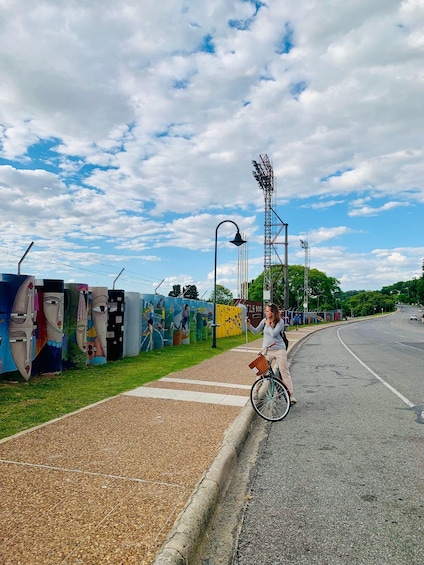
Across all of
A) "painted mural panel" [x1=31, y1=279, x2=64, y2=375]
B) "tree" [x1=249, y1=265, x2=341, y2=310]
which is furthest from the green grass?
"tree" [x1=249, y1=265, x2=341, y2=310]

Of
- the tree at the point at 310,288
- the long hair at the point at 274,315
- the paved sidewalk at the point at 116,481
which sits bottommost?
the paved sidewalk at the point at 116,481

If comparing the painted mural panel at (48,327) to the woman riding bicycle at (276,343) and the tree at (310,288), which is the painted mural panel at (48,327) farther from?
the tree at (310,288)

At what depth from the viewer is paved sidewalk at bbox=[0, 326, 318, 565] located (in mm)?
2971

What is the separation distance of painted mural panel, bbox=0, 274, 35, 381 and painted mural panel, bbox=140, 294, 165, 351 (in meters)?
7.20

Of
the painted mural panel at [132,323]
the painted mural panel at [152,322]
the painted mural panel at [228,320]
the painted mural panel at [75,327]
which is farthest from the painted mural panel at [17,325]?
the painted mural panel at [228,320]

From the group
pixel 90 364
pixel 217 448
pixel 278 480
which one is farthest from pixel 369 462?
pixel 90 364

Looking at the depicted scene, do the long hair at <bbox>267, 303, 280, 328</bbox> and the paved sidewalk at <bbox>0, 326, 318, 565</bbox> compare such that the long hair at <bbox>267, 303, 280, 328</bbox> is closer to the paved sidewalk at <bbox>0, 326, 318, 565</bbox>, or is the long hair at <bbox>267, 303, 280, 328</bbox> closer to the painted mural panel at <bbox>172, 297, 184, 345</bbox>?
the paved sidewalk at <bbox>0, 326, 318, 565</bbox>

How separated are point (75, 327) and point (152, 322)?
6.12 metres

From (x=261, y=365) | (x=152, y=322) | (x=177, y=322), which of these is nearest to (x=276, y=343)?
(x=261, y=365)

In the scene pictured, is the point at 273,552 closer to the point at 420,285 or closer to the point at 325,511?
the point at 325,511

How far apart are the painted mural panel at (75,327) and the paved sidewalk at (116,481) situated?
4.53 meters

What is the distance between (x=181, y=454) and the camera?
4906 mm

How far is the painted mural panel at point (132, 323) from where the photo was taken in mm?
15117

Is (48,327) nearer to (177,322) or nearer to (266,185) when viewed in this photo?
(177,322)
